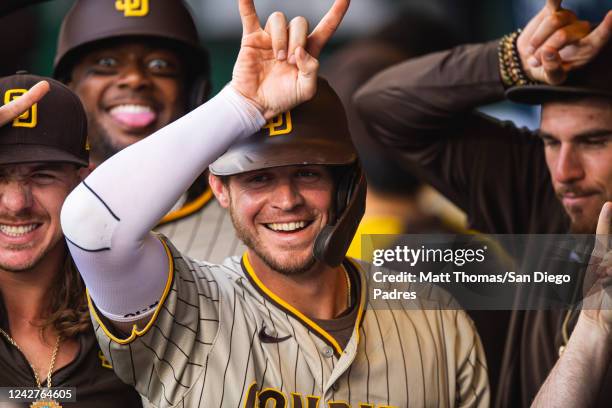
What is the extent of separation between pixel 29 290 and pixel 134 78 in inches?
39.3

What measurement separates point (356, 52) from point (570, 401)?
2322 mm

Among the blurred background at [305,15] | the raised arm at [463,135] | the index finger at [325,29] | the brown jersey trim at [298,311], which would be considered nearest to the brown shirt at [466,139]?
the raised arm at [463,135]

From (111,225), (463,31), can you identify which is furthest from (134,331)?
(463,31)

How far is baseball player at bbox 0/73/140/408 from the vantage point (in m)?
2.41

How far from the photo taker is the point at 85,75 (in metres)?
3.36

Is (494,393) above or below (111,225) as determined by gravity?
below

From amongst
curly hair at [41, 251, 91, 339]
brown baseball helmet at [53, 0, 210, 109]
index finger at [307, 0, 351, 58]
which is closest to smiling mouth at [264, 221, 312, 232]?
index finger at [307, 0, 351, 58]

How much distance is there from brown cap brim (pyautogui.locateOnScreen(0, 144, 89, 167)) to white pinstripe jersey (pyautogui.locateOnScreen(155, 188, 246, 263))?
78 centimetres

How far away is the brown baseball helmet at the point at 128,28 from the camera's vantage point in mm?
→ 3312

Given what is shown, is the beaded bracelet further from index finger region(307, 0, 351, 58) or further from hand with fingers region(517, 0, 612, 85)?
index finger region(307, 0, 351, 58)

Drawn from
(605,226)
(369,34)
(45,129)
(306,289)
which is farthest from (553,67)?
(369,34)

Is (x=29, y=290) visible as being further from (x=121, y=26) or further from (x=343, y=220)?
(x=121, y=26)

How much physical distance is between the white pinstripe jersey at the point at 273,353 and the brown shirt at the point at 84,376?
0.13 metres

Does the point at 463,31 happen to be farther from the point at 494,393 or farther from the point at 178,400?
the point at 178,400
